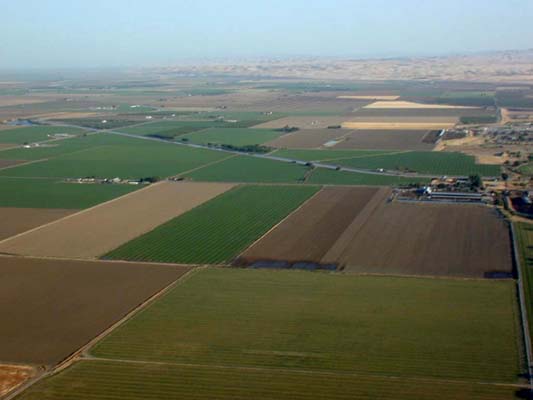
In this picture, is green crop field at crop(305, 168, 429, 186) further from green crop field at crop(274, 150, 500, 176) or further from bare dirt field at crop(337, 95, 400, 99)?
bare dirt field at crop(337, 95, 400, 99)

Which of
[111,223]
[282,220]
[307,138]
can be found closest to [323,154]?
[307,138]

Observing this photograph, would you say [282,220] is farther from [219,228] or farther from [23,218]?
[23,218]

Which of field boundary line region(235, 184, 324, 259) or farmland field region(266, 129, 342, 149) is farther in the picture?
farmland field region(266, 129, 342, 149)

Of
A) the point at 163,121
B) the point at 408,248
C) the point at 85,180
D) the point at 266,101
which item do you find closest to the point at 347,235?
the point at 408,248

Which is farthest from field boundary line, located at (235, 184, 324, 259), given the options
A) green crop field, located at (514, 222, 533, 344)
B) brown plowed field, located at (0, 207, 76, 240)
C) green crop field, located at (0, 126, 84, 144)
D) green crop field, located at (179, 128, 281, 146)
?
green crop field, located at (0, 126, 84, 144)

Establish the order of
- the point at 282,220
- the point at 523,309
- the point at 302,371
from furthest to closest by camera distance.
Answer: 1. the point at 282,220
2. the point at 523,309
3. the point at 302,371

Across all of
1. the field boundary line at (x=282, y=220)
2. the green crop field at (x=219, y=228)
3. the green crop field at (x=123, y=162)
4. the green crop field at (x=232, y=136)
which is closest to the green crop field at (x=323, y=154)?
the green crop field at (x=123, y=162)

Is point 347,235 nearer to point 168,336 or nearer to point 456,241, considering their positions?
point 456,241
